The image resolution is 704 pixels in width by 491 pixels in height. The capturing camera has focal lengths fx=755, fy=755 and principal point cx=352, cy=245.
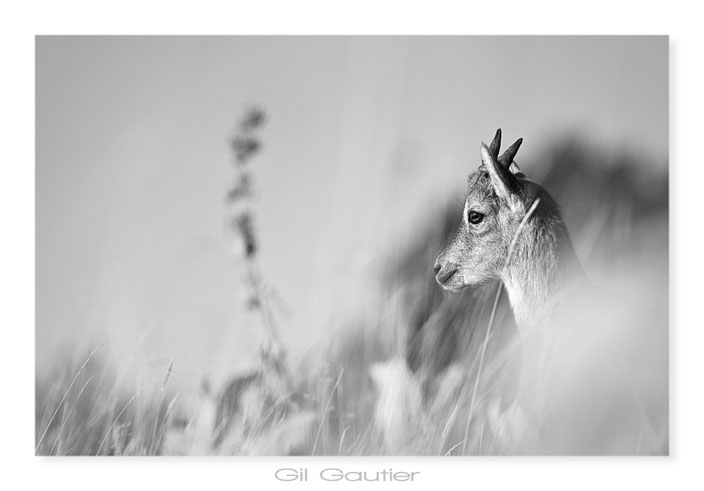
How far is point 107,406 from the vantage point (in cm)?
325

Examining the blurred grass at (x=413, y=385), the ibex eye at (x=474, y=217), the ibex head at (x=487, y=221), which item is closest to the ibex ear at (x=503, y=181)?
the ibex head at (x=487, y=221)

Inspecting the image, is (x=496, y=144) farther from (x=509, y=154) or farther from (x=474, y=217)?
(x=474, y=217)

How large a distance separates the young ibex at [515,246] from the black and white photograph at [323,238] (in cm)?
22

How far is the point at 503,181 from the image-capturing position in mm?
2871

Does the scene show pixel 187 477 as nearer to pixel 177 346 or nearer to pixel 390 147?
pixel 177 346

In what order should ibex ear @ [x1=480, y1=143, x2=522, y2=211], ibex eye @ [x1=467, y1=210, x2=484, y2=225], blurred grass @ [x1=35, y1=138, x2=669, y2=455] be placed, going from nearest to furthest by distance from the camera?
ibex ear @ [x1=480, y1=143, x2=522, y2=211] < ibex eye @ [x1=467, y1=210, x2=484, y2=225] < blurred grass @ [x1=35, y1=138, x2=669, y2=455]

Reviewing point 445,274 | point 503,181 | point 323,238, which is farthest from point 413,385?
point 503,181

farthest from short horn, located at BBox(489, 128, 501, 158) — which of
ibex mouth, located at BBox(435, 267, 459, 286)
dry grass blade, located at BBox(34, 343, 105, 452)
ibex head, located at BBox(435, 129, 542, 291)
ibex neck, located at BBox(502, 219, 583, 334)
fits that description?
dry grass blade, located at BBox(34, 343, 105, 452)

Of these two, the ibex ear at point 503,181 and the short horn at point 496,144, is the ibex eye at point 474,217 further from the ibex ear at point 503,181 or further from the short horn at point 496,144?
the short horn at point 496,144

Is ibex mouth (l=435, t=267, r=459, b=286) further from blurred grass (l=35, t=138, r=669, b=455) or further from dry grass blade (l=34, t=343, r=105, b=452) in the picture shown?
dry grass blade (l=34, t=343, r=105, b=452)

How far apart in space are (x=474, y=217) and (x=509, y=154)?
31 centimetres

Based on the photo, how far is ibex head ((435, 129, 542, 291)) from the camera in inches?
114

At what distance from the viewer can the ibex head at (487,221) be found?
290 cm

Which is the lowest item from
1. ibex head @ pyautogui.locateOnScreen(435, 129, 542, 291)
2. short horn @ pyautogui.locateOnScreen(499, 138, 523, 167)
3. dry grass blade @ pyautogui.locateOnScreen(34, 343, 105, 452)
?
dry grass blade @ pyautogui.locateOnScreen(34, 343, 105, 452)
